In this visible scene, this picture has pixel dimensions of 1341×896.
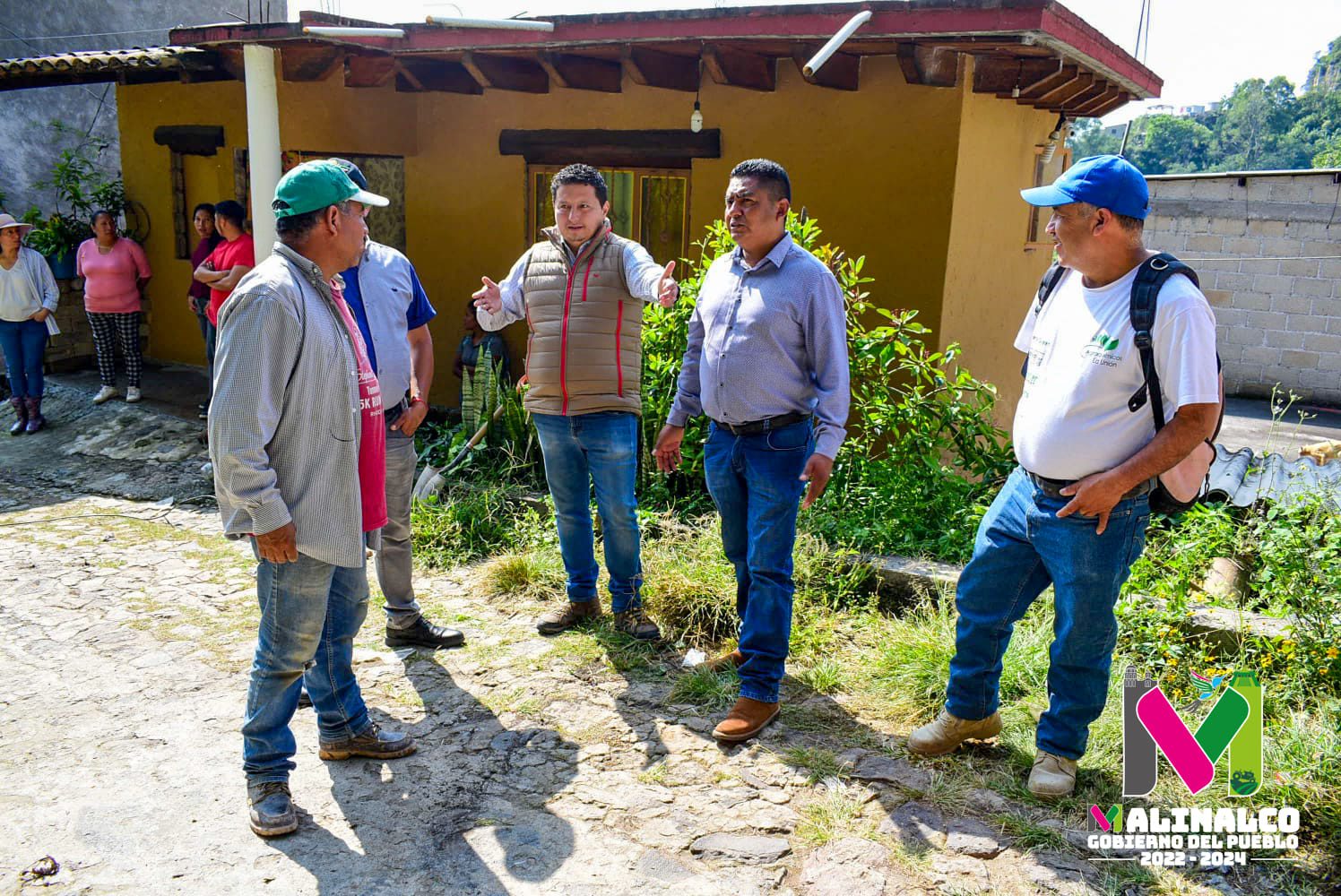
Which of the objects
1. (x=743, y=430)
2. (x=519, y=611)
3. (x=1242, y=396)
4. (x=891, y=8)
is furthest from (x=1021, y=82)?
(x=1242, y=396)

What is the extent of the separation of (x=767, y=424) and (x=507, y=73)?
5046 mm

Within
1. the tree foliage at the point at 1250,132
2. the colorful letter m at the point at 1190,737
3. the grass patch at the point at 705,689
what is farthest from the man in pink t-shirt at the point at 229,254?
the tree foliage at the point at 1250,132

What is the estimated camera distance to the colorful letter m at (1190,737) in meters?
3.25

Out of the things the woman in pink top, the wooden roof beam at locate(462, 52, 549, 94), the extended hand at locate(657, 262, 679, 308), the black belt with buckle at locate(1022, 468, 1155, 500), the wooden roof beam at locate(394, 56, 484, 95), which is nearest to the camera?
the black belt with buckle at locate(1022, 468, 1155, 500)

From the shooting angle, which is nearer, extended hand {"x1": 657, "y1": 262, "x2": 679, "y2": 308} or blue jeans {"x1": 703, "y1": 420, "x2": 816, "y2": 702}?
blue jeans {"x1": 703, "y1": 420, "x2": 816, "y2": 702}

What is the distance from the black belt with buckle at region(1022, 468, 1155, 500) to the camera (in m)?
3.00

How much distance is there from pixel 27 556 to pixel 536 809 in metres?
4.04

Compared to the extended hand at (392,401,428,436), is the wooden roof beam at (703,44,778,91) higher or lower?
higher

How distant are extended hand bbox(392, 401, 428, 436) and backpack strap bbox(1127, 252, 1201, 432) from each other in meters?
2.68

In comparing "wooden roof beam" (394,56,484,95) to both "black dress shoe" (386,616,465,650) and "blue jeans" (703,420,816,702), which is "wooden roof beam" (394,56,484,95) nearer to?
"black dress shoe" (386,616,465,650)

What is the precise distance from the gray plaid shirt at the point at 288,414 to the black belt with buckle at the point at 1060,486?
82.9 inches

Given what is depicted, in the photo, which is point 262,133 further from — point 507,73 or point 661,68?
point 661,68

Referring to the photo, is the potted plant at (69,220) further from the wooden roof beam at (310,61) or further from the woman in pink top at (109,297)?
the wooden roof beam at (310,61)

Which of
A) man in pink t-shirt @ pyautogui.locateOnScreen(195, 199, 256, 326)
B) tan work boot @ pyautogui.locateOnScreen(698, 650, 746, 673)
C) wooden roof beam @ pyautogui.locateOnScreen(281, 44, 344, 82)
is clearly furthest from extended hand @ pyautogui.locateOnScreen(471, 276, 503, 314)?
wooden roof beam @ pyautogui.locateOnScreen(281, 44, 344, 82)
